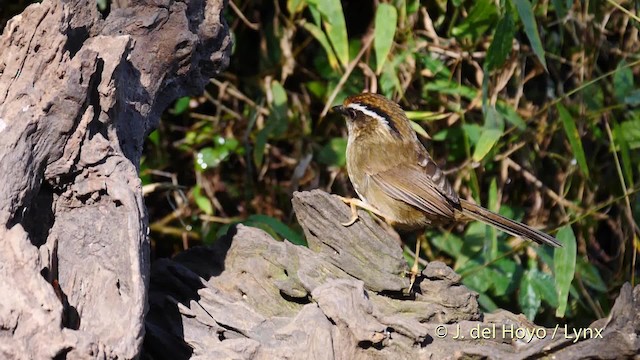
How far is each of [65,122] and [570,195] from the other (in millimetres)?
3391

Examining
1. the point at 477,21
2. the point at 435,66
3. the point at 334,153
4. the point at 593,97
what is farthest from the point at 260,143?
the point at 593,97

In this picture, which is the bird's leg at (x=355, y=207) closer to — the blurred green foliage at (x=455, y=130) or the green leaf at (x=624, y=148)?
the blurred green foliage at (x=455, y=130)

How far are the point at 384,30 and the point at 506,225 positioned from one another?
117 centimetres

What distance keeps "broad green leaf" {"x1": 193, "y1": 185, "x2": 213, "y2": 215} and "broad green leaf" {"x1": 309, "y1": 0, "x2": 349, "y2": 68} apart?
1.28m

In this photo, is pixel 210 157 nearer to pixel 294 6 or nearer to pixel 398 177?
pixel 294 6

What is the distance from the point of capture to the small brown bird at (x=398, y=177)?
163 inches

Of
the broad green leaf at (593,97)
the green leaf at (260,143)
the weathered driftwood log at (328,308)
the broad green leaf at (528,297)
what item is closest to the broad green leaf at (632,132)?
the broad green leaf at (593,97)

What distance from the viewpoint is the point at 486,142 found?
175 inches

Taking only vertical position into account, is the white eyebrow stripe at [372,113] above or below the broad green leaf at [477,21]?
below

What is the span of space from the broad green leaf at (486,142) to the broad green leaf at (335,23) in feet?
2.59

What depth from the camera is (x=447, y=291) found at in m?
3.38

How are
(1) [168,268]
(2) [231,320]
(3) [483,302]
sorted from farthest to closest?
(3) [483,302] < (1) [168,268] < (2) [231,320]

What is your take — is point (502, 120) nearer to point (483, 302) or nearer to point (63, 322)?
point (483, 302)

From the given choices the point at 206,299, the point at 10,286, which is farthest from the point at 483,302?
the point at 10,286
